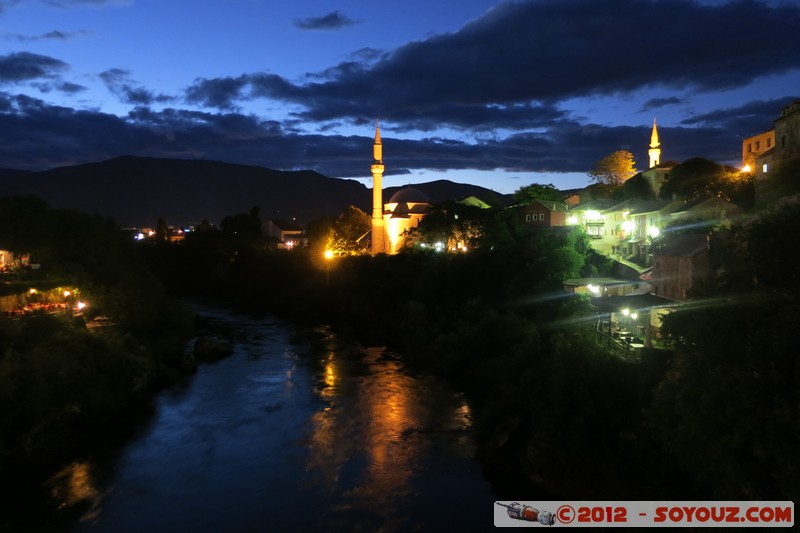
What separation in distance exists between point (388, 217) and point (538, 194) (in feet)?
45.0

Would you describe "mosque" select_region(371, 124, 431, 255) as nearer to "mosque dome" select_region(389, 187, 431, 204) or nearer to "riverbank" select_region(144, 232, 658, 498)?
"mosque dome" select_region(389, 187, 431, 204)

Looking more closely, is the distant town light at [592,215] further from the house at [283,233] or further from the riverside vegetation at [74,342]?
the house at [283,233]

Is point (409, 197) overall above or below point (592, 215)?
above

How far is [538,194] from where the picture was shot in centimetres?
4778

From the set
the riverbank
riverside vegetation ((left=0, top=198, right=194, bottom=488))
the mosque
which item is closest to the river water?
riverside vegetation ((left=0, top=198, right=194, bottom=488))

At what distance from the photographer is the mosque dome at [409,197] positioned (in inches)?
2250

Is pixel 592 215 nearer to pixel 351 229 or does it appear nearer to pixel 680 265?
pixel 680 265

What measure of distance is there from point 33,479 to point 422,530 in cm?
1008

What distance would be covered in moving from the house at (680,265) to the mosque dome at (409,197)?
3520cm

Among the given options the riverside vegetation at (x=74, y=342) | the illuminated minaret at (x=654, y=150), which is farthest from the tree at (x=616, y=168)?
the riverside vegetation at (x=74, y=342)

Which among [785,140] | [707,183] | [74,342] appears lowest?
[74,342]

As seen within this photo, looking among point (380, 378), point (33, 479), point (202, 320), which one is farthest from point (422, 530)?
point (202, 320)

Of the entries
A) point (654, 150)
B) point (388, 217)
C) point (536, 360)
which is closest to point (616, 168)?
point (654, 150)

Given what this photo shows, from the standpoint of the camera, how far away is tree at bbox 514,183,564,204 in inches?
1861
